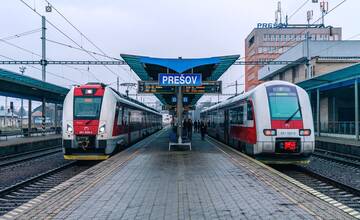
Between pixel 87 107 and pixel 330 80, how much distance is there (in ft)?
61.8

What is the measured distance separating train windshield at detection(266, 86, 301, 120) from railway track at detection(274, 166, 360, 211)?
1.97m

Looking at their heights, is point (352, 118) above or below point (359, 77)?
below

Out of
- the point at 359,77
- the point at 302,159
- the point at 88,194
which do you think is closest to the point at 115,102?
the point at 302,159

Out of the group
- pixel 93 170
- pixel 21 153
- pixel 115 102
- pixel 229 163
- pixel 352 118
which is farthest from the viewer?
pixel 352 118

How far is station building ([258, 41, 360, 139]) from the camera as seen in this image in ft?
90.0

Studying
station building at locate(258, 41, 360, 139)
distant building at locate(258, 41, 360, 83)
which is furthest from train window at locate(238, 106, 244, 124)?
distant building at locate(258, 41, 360, 83)

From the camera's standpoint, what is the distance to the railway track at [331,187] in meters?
9.38

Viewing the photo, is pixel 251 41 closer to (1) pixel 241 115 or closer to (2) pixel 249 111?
(1) pixel 241 115

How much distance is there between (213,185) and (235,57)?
11.9 meters

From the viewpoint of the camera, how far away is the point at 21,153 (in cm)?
2309

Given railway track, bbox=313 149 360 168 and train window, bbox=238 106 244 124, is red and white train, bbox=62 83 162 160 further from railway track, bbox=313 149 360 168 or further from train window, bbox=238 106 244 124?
railway track, bbox=313 149 360 168

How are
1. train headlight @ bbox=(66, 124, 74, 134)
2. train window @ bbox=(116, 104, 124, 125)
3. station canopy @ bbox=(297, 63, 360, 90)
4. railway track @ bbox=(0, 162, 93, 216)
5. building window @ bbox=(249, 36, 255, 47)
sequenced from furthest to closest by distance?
building window @ bbox=(249, 36, 255, 47) → station canopy @ bbox=(297, 63, 360, 90) → train window @ bbox=(116, 104, 124, 125) → train headlight @ bbox=(66, 124, 74, 134) → railway track @ bbox=(0, 162, 93, 216)

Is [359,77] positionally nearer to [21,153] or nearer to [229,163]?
[229,163]

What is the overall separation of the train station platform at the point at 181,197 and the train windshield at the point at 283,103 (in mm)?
3061
